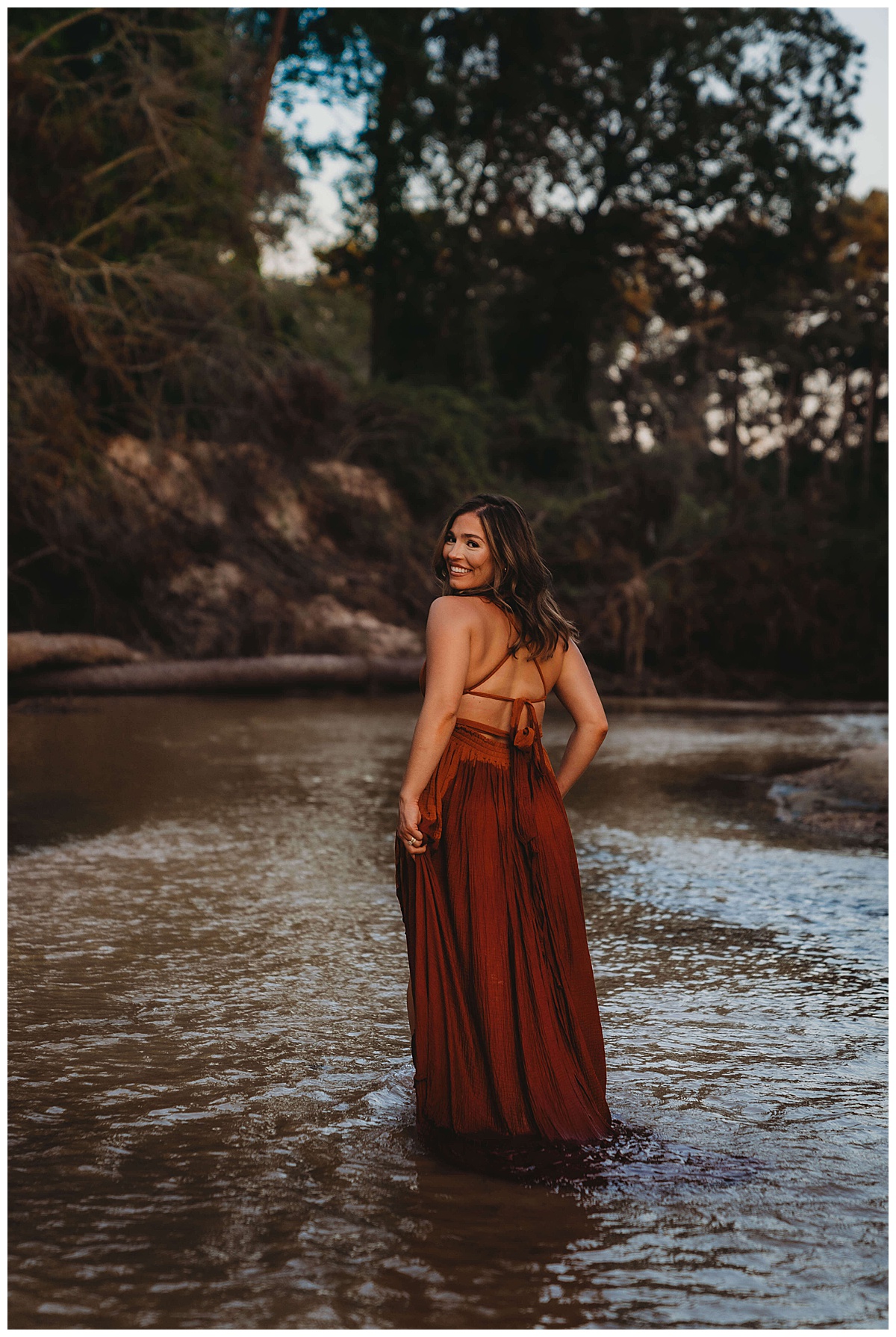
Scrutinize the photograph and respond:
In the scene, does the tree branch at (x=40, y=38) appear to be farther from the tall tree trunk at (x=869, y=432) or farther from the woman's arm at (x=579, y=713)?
the tall tree trunk at (x=869, y=432)

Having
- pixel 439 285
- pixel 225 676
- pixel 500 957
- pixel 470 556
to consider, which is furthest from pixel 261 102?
pixel 500 957

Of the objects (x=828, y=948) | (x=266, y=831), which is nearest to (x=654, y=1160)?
(x=828, y=948)

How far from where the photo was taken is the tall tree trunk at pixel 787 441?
1937 inches

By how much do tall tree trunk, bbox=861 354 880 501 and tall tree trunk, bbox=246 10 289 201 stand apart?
19350 millimetres

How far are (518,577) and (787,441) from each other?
47.4m

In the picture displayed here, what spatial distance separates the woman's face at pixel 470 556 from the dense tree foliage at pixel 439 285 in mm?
15211

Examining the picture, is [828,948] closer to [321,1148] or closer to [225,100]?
[321,1148]

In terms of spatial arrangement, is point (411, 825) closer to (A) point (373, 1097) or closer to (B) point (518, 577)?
(B) point (518, 577)

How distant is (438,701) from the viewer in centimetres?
381

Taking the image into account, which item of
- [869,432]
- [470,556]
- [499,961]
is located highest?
[869,432]

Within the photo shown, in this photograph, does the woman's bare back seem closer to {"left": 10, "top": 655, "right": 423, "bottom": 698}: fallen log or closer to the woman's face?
the woman's face

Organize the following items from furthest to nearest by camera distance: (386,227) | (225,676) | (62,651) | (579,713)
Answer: (386,227)
(225,676)
(62,651)
(579,713)

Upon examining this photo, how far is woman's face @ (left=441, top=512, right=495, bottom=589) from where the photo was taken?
3.96 meters

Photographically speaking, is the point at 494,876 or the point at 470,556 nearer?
the point at 494,876
